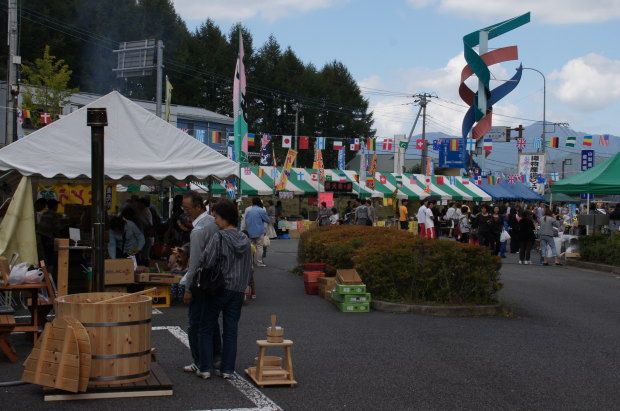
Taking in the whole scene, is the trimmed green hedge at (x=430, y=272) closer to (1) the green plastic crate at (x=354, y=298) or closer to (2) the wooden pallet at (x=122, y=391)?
(1) the green plastic crate at (x=354, y=298)

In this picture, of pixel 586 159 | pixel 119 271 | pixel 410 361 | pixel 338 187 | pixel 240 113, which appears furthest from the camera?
pixel 586 159

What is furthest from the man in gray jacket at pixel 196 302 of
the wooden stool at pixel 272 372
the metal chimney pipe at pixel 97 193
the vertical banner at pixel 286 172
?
the vertical banner at pixel 286 172

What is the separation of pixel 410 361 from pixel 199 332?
8.21 feet

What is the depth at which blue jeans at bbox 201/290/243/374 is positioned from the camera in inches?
257

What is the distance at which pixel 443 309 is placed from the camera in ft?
36.4

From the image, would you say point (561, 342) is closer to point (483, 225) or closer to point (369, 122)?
point (483, 225)

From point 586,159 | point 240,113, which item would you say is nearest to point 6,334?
point 240,113

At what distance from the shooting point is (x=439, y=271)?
455 inches

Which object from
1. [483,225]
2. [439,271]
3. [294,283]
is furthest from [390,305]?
[483,225]

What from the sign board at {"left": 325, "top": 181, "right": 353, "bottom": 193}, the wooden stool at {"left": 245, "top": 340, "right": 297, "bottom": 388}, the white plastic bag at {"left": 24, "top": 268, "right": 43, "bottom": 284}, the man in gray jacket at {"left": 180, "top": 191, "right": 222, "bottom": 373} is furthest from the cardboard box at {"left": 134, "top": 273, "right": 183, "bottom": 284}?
the sign board at {"left": 325, "top": 181, "right": 353, "bottom": 193}

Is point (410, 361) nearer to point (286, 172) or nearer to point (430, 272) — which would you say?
point (430, 272)

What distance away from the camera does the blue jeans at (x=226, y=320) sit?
6527 mm

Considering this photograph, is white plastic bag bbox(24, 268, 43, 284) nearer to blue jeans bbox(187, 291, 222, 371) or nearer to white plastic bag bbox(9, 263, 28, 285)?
white plastic bag bbox(9, 263, 28, 285)

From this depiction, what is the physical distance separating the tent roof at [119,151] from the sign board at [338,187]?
2186 centimetres
